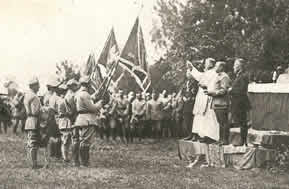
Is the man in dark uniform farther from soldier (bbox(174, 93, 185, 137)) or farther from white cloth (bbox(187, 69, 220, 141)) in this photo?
soldier (bbox(174, 93, 185, 137))

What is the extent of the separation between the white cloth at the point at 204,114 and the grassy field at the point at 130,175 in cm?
91

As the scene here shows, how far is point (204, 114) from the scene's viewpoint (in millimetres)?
13555

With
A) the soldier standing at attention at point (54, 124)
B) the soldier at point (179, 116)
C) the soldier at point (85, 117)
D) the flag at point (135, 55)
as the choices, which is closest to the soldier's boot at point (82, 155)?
the soldier at point (85, 117)

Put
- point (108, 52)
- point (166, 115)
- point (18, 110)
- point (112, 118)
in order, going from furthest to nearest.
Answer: point (18, 110) → point (166, 115) → point (112, 118) → point (108, 52)

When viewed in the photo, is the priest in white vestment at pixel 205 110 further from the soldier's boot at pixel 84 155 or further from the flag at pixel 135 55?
the flag at pixel 135 55

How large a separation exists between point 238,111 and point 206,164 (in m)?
1.46

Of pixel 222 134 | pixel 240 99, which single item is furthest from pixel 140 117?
pixel 240 99

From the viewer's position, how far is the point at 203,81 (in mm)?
13055

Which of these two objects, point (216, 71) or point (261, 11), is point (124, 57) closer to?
point (216, 71)

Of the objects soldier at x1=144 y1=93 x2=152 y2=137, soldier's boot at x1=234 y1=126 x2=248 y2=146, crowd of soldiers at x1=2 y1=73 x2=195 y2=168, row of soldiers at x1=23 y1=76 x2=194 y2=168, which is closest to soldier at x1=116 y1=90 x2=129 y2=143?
crowd of soldiers at x1=2 y1=73 x2=195 y2=168

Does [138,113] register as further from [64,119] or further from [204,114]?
[204,114]

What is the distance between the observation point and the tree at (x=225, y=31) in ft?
68.9

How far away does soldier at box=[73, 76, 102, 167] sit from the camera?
488 inches

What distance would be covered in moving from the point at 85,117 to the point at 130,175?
182 cm
